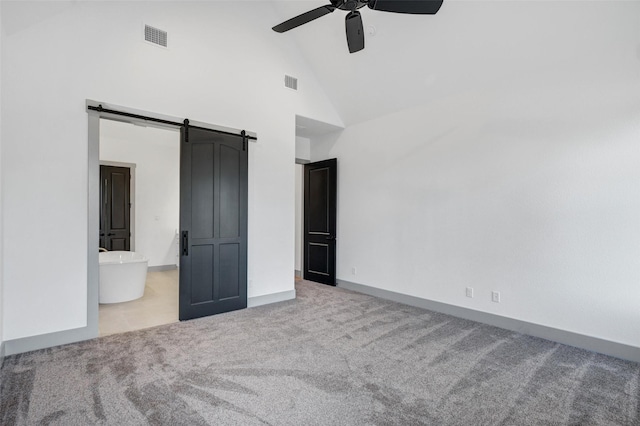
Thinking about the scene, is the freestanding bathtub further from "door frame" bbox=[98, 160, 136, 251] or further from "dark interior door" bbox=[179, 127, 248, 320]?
"door frame" bbox=[98, 160, 136, 251]

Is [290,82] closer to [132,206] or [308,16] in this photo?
[308,16]

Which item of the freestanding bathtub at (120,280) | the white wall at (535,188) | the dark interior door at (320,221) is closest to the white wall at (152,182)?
the freestanding bathtub at (120,280)

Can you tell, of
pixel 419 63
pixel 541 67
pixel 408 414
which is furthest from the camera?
pixel 419 63

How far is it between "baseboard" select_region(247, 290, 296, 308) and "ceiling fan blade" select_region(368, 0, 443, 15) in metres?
3.73

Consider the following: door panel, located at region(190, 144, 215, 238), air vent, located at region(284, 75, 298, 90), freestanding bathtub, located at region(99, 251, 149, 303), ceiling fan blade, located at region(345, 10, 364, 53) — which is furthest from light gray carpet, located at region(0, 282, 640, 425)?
air vent, located at region(284, 75, 298, 90)

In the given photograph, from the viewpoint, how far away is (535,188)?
11.7 feet

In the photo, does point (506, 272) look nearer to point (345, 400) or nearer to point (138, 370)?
point (345, 400)

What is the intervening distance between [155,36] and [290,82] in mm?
1884

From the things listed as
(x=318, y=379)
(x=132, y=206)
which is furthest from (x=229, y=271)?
(x=132, y=206)

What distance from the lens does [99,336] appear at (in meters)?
3.38

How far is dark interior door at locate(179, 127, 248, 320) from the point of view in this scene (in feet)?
13.0

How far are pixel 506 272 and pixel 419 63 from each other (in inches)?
110

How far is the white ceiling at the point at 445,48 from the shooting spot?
3127mm

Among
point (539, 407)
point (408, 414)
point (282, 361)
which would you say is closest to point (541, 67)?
point (539, 407)
